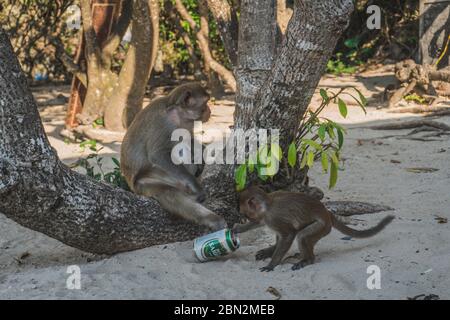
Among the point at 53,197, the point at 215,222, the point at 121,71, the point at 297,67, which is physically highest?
the point at 297,67

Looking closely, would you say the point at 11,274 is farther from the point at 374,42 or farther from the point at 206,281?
the point at 374,42

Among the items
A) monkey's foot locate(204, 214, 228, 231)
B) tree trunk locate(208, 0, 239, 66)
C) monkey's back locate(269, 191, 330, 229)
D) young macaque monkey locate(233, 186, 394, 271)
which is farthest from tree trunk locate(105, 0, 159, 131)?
monkey's back locate(269, 191, 330, 229)

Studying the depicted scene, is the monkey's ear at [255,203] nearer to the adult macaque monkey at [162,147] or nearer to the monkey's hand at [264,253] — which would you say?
the monkey's hand at [264,253]

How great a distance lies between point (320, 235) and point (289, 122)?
1.01 metres

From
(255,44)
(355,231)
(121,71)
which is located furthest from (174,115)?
(121,71)

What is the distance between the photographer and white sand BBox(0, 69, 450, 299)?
448 centimetres

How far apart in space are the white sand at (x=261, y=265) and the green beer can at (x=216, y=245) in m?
0.09

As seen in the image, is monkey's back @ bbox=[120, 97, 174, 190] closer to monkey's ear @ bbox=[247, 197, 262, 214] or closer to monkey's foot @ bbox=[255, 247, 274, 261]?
monkey's ear @ bbox=[247, 197, 262, 214]

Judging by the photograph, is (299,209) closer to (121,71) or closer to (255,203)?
(255,203)

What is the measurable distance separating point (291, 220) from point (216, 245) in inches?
22.8

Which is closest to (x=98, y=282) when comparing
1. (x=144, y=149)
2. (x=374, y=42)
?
(x=144, y=149)

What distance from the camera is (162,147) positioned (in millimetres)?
5754

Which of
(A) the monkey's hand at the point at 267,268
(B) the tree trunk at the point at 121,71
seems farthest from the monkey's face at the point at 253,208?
(B) the tree trunk at the point at 121,71

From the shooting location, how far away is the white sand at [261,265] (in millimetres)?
4484
